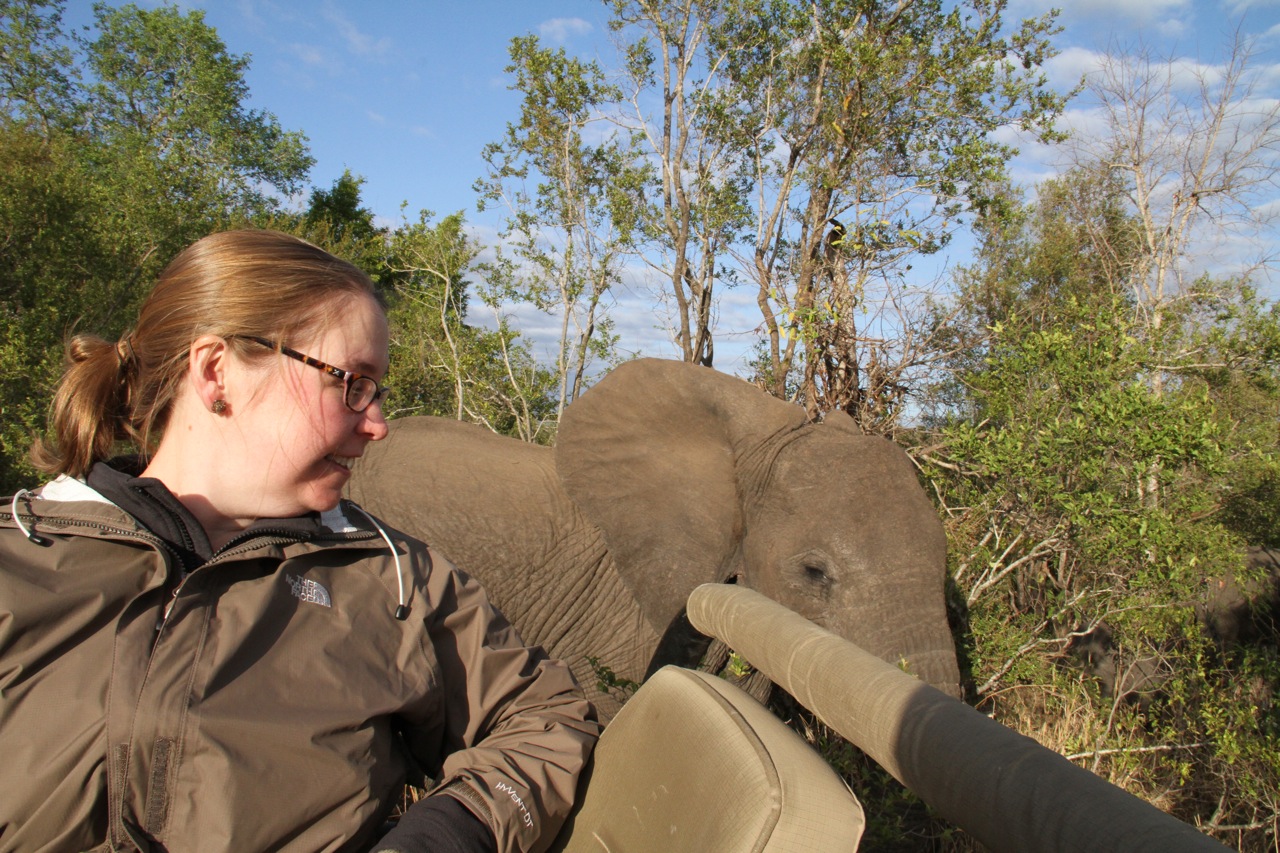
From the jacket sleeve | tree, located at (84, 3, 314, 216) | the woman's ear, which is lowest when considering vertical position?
the jacket sleeve

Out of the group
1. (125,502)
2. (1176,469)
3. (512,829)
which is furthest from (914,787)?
(1176,469)

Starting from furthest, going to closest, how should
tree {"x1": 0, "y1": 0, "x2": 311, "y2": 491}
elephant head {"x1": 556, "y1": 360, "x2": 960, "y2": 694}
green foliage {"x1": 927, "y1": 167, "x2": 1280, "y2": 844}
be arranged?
tree {"x1": 0, "y1": 0, "x2": 311, "y2": 491} → green foliage {"x1": 927, "y1": 167, "x2": 1280, "y2": 844} → elephant head {"x1": 556, "y1": 360, "x2": 960, "y2": 694}

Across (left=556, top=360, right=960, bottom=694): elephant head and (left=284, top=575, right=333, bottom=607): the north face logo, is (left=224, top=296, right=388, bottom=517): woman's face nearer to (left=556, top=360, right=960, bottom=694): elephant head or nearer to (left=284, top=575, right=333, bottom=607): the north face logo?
(left=284, top=575, right=333, bottom=607): the north face logo

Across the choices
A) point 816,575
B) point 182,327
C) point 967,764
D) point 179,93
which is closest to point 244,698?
point 182,327

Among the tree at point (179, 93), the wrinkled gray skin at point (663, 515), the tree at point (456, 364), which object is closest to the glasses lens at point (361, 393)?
the wrinkled gray skin at point (663, 515)

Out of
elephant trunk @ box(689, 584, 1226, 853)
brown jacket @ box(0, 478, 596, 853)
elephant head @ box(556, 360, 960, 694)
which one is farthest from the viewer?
elephant head @ box(556, 360, 960, 694)

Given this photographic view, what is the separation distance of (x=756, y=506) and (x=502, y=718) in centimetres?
302

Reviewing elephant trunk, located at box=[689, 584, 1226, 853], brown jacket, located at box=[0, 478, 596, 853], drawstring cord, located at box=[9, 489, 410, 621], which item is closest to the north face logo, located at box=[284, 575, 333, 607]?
brown jacket, located at box=[0, 478, 596, 853]

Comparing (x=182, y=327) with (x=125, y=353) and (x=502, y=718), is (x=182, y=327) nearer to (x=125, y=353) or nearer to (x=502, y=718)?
(x=125, y=353)

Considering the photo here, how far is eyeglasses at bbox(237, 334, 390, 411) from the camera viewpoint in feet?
5.53

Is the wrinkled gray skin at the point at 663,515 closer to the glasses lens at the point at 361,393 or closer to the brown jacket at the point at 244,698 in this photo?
the brown jacket at the point at 244,698

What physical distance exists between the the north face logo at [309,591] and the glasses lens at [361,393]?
35 cm

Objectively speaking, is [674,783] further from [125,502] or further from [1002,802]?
[125,502]

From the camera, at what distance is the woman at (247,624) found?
1.33 metres
